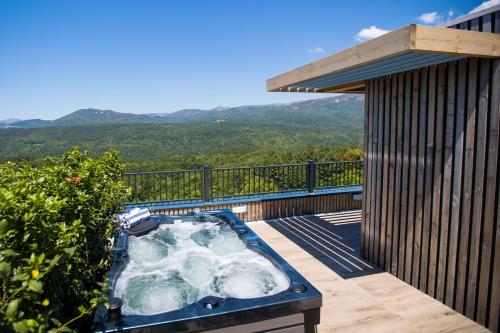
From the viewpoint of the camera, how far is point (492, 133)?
9.19 ft

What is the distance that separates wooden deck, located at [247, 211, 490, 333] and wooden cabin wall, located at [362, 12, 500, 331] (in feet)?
0.60

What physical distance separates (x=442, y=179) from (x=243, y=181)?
4.06 meters

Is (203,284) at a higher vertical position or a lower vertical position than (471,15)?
lower

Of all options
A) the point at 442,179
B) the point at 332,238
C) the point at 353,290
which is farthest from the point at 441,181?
the point at 332,238

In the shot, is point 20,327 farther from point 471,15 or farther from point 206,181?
point 206,181

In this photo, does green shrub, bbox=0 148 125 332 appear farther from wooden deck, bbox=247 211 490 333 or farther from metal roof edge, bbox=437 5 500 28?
metal roof edge, bbox=437 5 500 28

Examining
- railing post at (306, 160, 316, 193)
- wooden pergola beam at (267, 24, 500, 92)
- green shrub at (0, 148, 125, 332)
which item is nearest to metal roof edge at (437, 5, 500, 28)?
wooden pergola beam at (267, 24, 500, 92)

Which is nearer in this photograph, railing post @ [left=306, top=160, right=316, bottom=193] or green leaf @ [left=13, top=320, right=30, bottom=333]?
green leaf @ [left=13, top=320, right=30, bottom=333]

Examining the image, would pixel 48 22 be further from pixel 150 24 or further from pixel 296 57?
pixel 296 57

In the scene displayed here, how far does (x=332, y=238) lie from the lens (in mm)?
5410

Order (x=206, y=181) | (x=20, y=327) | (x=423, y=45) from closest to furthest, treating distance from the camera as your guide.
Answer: (x=20, y=327)
(x=423, y=45)
(x=206, y=181)

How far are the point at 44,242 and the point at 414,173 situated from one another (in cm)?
352

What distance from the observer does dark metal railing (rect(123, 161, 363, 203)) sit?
6.25 m

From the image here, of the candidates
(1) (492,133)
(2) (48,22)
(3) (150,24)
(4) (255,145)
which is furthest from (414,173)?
(4) (255,145)
